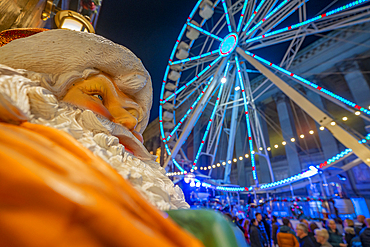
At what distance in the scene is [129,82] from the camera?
62cm

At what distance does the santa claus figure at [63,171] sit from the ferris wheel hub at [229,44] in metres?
5.81

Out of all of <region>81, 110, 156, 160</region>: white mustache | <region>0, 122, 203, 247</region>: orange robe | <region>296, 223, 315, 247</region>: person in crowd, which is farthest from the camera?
<region>296, 223, 315, 247</region>: person in crowd

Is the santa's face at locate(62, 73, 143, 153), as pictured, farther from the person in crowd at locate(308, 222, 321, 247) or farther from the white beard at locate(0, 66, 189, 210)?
the person in crowd at locate(308, 222, 321, 247)

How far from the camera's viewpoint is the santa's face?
0.50m

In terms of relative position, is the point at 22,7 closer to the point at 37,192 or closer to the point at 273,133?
the point at 37,192

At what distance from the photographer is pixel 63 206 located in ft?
0.69

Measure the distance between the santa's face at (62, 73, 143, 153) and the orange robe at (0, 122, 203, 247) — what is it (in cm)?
24

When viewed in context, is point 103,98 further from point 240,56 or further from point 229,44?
point 240,56

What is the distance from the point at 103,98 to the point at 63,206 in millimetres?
429

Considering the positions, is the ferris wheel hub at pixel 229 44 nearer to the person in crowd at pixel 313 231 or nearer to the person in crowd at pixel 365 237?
the person in crowd at pixel 313 231

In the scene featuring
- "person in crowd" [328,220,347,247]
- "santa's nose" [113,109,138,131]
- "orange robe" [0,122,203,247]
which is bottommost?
"person in crowd" [328,220,347,247]

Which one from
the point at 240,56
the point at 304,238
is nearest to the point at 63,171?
the point at 304,238

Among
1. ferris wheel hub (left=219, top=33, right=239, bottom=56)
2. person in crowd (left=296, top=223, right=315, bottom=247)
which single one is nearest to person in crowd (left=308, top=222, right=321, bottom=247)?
person in crowd (left=296, top=223, right=315, bottom=247)

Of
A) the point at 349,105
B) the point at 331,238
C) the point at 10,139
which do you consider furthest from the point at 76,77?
the point at 349,105
